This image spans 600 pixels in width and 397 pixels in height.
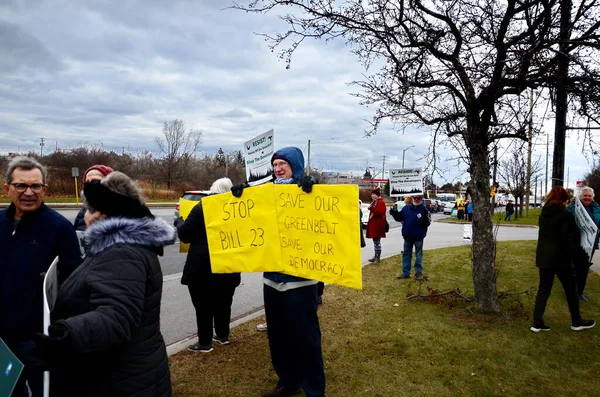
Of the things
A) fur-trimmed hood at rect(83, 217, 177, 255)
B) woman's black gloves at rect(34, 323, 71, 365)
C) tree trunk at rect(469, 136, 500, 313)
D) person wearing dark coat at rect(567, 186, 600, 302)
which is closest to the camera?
woman's black gloves at rect(34, 323, 71, 365)

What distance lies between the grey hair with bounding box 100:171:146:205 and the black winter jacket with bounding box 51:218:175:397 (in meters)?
0.15

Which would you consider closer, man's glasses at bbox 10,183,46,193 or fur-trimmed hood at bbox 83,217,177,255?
fur-trimmed hood at bbox 83,217,177,255

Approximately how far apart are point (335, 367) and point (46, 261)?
2.82m

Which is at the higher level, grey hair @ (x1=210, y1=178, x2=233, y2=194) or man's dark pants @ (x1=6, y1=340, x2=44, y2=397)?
grey hair @ (x1=210, y1=178, x2=233, y2=194)

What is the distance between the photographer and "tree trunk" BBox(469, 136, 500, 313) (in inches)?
212

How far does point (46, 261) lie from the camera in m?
2.57

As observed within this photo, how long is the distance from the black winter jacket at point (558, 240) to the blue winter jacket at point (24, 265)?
522cm

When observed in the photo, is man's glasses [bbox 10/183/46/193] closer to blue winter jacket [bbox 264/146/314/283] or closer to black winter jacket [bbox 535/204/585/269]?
blue winter jacket [bbox 264/146/314/283]

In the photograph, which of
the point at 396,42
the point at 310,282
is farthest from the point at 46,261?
the point at 396,42

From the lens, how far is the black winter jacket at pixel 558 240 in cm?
487

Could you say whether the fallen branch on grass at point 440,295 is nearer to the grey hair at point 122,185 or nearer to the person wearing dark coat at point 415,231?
the person wearing dark coat at point 415,231

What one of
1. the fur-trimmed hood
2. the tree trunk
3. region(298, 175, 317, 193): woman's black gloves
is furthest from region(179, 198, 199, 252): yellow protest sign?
the tree trunk

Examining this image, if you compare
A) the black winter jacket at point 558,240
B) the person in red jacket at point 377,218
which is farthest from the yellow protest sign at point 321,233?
the person in red jacket at point 377,218

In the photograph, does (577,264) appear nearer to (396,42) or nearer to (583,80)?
(583,80)
